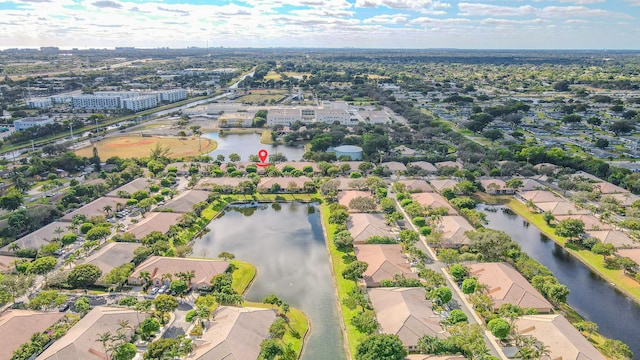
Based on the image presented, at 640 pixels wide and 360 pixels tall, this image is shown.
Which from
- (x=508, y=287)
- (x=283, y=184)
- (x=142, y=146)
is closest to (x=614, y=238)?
(x=508, y=287)

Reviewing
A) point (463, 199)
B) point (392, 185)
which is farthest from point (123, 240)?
point (463, 199)

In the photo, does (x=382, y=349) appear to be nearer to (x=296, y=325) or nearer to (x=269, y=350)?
(x=269, y=350)

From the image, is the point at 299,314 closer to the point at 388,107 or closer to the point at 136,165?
the point at 136,165

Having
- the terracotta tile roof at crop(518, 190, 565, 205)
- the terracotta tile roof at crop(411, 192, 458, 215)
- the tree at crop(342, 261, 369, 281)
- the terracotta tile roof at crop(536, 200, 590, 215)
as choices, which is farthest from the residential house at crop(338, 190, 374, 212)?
the terracotta tile roof at crop(536, 200, 590, 215)

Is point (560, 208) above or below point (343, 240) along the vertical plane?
above

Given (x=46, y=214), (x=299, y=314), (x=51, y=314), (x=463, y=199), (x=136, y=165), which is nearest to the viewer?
(x=51, y=314)

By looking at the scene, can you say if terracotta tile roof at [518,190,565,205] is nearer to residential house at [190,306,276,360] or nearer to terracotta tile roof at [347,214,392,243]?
terracotta tile roof at [347,214,392,243]
